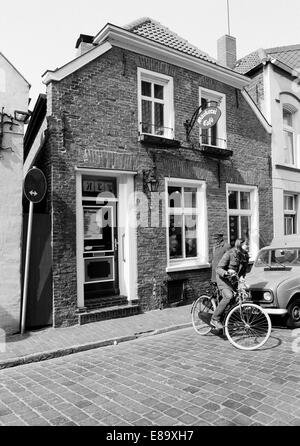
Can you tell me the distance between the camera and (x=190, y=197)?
10664 millimetres

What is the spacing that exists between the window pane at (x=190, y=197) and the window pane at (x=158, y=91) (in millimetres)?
2654

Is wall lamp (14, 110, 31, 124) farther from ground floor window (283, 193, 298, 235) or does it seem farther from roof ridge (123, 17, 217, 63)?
ground floor window (283, 193, 298, 235)

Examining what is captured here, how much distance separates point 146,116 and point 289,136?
7471mm

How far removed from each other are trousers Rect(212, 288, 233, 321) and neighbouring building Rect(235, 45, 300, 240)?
731cm

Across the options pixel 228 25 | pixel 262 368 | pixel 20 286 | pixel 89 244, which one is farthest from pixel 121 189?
pixel 228 25

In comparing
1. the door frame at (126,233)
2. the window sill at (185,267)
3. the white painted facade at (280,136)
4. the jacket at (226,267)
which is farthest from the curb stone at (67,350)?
the white painted facade at (280,136)

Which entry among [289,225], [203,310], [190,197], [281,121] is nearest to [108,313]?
[203,310]

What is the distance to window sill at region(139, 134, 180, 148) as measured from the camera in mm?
9289

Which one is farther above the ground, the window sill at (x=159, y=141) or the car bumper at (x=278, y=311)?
the window sill at (x=159, y=141)

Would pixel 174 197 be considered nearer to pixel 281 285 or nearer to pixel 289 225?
pixel 281 285

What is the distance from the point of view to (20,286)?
738 centimetres

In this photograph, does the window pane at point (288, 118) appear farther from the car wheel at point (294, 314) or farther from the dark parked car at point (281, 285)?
the car wheel at point (294, 314)

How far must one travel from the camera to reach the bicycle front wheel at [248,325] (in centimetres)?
618

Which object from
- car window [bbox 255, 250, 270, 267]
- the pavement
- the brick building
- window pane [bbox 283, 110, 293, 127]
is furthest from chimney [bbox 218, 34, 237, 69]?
the pavement
